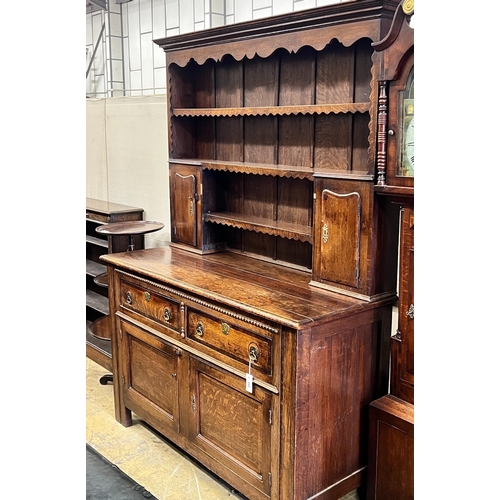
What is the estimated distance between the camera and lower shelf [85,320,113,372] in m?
3.79

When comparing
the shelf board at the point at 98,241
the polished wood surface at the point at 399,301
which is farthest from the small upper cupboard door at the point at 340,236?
the shelf board at the point at 98,241

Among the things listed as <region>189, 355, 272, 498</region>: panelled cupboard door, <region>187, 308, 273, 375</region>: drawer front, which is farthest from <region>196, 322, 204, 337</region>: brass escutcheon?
<region>189, 355, 272, 498</region>: panelled cupboard door

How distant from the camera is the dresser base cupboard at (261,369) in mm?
2020

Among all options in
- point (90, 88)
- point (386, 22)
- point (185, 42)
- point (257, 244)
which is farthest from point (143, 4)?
point (386, 22)

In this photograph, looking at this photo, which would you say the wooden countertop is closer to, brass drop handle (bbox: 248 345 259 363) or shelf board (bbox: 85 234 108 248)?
brass drop handle (bbox: 248 345 259 363)

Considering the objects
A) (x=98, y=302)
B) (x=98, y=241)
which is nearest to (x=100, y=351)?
(x=98, y=302)

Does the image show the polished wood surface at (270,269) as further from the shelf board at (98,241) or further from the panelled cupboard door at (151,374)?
the shelf board at (98,241)

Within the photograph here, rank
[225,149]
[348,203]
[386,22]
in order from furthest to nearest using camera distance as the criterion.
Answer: [225,149] < [348,203] < [386,22]

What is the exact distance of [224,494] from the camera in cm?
247

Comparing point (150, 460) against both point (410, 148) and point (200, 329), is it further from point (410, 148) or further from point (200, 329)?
point (410, 148)

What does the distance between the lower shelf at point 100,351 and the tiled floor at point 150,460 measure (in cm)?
44
